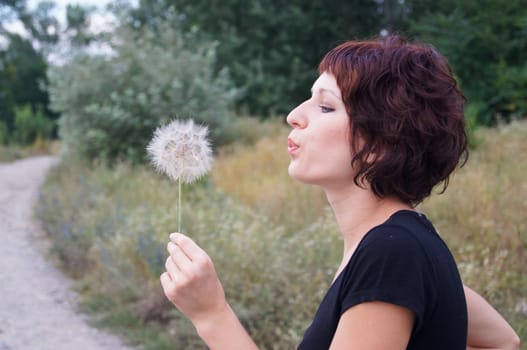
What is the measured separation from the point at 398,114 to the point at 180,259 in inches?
24.5

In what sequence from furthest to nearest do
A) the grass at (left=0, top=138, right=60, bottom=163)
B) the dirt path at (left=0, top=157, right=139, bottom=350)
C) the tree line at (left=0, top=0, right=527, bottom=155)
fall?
the grass at (left=0, top=138, right=60, bottom=163)
the tree line at (left=0, top=0, right=527, bottom=155)
the dirt path at (left=0, top=157, right=139, bottom=350)

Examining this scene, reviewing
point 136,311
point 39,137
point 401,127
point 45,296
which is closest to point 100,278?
point 45,296

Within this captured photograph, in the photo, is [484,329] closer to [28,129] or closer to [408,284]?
[408,284]

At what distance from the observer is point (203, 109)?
1069cm

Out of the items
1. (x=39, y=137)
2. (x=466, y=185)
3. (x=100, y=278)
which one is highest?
(x=466, y=185)

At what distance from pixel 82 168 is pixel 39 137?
1074cm

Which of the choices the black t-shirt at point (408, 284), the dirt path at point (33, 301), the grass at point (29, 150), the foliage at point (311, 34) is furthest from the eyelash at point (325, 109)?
the grass at point (29, 150)

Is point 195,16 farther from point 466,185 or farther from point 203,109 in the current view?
point 466,185

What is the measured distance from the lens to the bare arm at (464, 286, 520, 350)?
→ 160cm

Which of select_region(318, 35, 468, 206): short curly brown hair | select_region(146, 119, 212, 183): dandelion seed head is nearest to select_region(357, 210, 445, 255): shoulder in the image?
select_region(318, 35, 468, 206): short curly brown hair

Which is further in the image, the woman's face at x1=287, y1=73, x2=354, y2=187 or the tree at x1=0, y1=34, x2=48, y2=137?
the tree at x1=0, y1=34, x2=48, y2=137

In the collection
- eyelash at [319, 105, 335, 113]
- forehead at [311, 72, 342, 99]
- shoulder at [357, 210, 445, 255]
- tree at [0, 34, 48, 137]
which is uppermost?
forehead at [311, 72, 342, 99]

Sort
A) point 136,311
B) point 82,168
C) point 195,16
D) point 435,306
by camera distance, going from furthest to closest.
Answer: point 195,16 → point 82,168 → point 136,311 → point 435,306

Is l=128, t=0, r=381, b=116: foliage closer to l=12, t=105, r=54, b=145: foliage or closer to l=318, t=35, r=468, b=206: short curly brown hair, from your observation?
l=12, t=105, r=54, b=145: foliage
